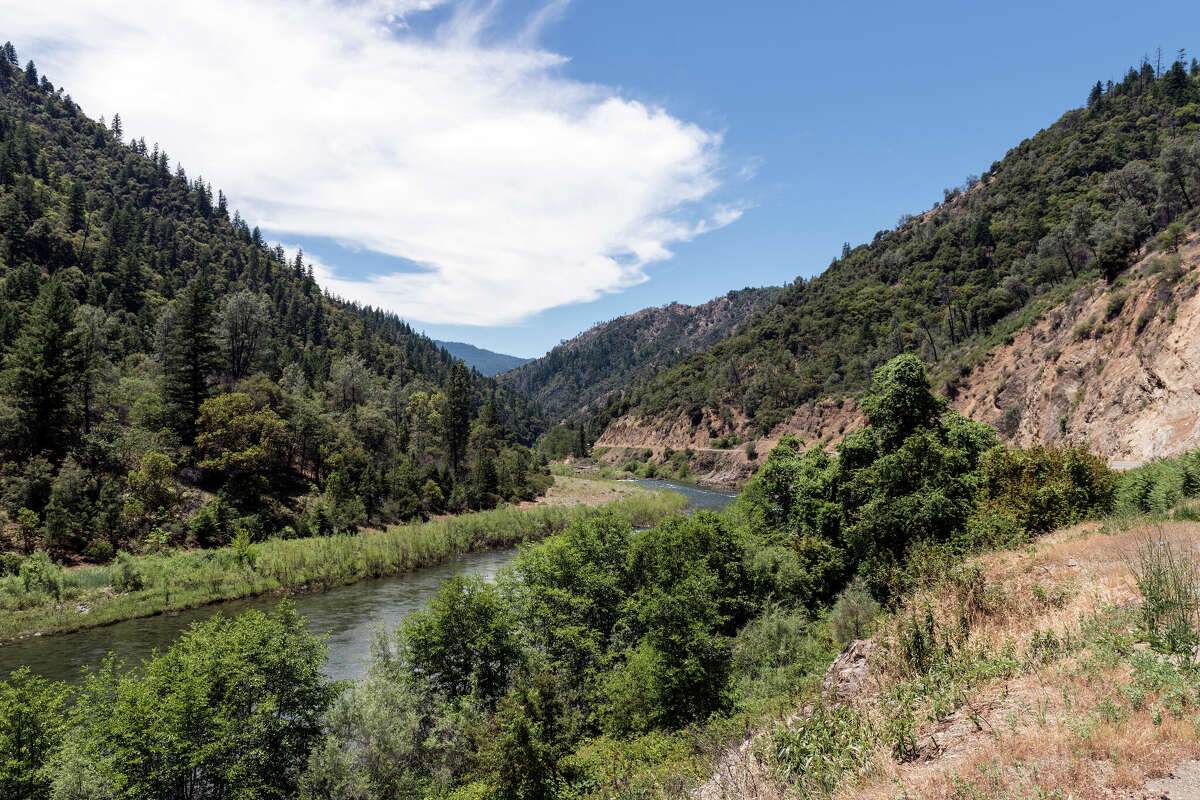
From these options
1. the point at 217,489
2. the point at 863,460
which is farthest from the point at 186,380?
the point at 863,460

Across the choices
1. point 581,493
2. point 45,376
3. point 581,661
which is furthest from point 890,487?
point 581,493

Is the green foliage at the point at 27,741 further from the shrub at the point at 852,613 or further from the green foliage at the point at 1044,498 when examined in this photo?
the green foliage at the point at 1044,498

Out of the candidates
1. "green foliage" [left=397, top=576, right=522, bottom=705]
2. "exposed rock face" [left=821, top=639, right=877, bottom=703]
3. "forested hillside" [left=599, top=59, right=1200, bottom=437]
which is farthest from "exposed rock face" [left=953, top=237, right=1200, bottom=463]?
"green foliage" [left=397, top=576, right=522, bottom=705]

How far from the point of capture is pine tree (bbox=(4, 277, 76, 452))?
4525cm

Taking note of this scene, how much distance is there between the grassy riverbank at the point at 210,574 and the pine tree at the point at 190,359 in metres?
20.6

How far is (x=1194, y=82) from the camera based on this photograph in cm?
11419

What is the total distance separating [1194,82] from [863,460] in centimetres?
16182

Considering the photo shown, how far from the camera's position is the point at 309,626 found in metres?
32.4

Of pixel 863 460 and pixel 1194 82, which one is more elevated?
pixel 1194 82

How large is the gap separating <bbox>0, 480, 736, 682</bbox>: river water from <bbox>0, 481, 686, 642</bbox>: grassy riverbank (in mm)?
1167

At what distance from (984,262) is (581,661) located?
13477cm

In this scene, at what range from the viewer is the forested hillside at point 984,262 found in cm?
6931

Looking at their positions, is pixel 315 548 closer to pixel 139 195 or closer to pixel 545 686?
pixel 545 686

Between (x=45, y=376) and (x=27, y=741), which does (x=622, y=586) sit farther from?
(x=45, y=376)
